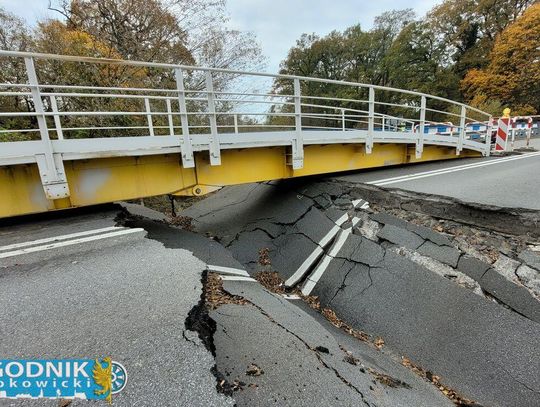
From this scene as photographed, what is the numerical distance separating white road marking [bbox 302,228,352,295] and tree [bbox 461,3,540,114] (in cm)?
2798

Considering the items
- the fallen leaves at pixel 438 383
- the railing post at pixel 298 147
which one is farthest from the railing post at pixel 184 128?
the fallen leaves at pixel 438 383

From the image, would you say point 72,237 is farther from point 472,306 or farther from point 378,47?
point 378,47

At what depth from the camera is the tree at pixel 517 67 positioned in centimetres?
2233

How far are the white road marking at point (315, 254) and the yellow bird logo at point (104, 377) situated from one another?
347 cm

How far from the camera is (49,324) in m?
2.21

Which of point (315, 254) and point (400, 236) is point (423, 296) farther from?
point (315, 254)

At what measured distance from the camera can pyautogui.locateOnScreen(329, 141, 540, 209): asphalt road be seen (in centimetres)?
452

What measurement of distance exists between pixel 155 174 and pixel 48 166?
1534mm

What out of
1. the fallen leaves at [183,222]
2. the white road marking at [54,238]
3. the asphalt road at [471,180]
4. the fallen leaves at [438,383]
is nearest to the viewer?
the fallen leaves at [438,383]

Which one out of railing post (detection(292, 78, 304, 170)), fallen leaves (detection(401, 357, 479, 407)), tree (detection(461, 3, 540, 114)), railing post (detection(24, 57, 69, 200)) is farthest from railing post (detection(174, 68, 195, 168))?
tree (detection(461, 3, 540, 114))

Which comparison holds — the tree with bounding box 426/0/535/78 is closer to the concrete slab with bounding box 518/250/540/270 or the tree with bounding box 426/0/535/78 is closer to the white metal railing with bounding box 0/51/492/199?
the white metal railing with bounding box 0/51/492/199

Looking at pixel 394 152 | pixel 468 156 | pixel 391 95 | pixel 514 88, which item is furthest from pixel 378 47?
pixel 394 152

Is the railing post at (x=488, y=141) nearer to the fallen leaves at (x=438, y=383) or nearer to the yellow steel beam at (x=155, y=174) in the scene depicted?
the yellow steel beam at (x=155, y=174)

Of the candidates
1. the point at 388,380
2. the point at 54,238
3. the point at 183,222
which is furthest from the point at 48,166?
the point at 388,380
